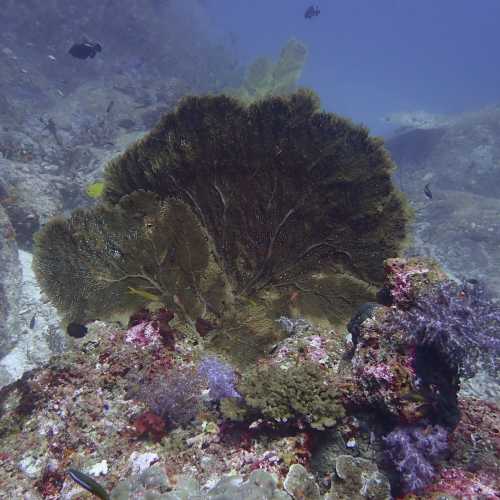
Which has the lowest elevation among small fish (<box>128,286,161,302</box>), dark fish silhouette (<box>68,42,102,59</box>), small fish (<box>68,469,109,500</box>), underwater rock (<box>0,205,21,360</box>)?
underwater rock (<box>0,205,21,360</box>)

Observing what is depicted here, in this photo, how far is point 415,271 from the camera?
3.00 meters

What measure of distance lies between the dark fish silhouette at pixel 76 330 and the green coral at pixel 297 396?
1.84m

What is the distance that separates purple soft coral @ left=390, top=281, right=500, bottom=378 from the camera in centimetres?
256

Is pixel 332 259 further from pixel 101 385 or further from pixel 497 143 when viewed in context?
pixel 497 143

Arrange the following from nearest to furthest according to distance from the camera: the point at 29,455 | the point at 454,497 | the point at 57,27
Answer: the point at 454,497 < the point at 29,455 < the point at 57,27

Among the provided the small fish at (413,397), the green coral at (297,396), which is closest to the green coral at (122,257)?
the green coral at (297,396)

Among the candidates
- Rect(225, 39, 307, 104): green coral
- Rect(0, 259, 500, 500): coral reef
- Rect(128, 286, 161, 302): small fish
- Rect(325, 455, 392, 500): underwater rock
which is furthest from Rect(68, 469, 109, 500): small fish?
Rect(225, 39, 307, 104): green coral

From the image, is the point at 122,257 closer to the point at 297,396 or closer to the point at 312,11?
the point at 297,396

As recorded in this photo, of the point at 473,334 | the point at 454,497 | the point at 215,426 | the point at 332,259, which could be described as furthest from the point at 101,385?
A: the point at 473,334

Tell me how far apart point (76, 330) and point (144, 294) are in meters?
0.88

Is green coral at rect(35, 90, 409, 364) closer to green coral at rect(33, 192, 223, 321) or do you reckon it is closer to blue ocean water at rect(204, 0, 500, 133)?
green coral at rect(33, 192, 223, 321)

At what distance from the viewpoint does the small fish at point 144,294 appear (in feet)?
11.9

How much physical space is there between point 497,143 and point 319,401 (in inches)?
855

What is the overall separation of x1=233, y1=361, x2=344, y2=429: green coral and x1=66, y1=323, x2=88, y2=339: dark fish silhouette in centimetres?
184
